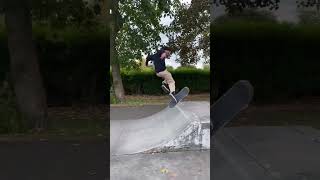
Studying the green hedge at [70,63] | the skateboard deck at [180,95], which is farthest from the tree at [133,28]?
the skateboard deck at [180,95]

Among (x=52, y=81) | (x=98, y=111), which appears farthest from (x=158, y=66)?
(x=52, y=81)

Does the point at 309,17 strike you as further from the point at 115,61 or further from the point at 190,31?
the point at 115,61

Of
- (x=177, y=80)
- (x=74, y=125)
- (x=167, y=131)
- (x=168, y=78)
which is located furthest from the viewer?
(x=74, y=125)

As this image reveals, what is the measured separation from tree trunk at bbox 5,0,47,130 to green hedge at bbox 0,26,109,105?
0.30 ft

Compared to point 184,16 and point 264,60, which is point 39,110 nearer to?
point 184,16

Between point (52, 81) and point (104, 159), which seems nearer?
point (104, 159)

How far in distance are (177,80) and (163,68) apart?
36cm

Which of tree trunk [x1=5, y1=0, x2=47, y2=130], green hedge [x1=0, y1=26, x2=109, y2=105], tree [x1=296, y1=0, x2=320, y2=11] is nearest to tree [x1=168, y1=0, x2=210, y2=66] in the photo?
green hedge [x1=0, y1=26, x2=109, y2=105]

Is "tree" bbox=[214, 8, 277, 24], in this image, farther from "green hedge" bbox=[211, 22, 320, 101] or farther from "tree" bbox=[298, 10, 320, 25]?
"tree" bbox=[298, 10, 320, 25]

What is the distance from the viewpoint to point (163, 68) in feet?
18.0

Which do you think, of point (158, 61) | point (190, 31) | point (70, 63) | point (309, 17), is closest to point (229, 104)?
point (158, 61)

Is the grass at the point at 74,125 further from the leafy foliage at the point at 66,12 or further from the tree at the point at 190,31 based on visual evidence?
the tree at the point at 190,31

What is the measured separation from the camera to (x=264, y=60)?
5.70 m

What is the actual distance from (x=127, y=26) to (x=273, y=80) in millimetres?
1947
